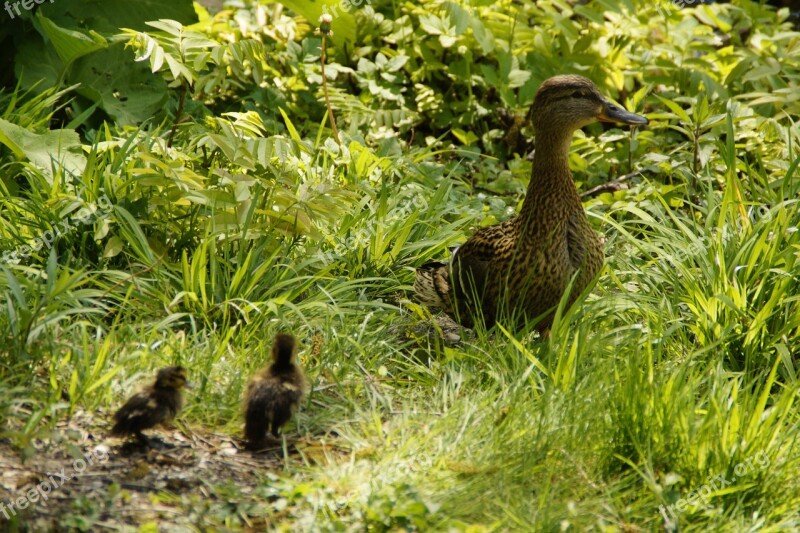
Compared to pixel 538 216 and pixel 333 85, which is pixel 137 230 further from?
pixel 333 85

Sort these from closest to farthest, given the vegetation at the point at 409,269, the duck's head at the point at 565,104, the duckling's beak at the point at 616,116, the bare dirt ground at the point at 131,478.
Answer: the bare dirt ground at the point at 131,478
the vegetation at the point at 409,269
the duck's head at the point at 565,104
the duckling's beak at the point at 616,116

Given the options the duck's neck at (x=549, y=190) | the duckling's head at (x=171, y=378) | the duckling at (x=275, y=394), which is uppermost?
the duck's neck at (x=549, y=190)

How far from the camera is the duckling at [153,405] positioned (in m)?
3.55

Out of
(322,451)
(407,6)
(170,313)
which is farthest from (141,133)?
(322,451)

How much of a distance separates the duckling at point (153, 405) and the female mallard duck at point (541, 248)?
1.67 m

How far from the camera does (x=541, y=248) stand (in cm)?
468

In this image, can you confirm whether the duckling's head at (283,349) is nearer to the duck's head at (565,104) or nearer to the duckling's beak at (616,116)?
the duck's head at (565,104)

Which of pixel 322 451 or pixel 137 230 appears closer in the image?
pixel 322 451

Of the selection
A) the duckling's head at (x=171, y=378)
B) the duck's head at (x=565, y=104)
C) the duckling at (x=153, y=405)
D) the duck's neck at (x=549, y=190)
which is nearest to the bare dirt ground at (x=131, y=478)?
the duckling at (x=153, y=405)

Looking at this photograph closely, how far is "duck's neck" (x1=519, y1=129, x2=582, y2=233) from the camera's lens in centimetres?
475

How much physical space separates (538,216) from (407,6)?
122 inches

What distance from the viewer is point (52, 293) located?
3.95 m

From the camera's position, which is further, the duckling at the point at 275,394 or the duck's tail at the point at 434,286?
the duck's tail at the point at 434,286

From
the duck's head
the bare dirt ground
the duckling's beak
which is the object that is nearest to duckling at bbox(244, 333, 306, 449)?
the bare dirt ground
